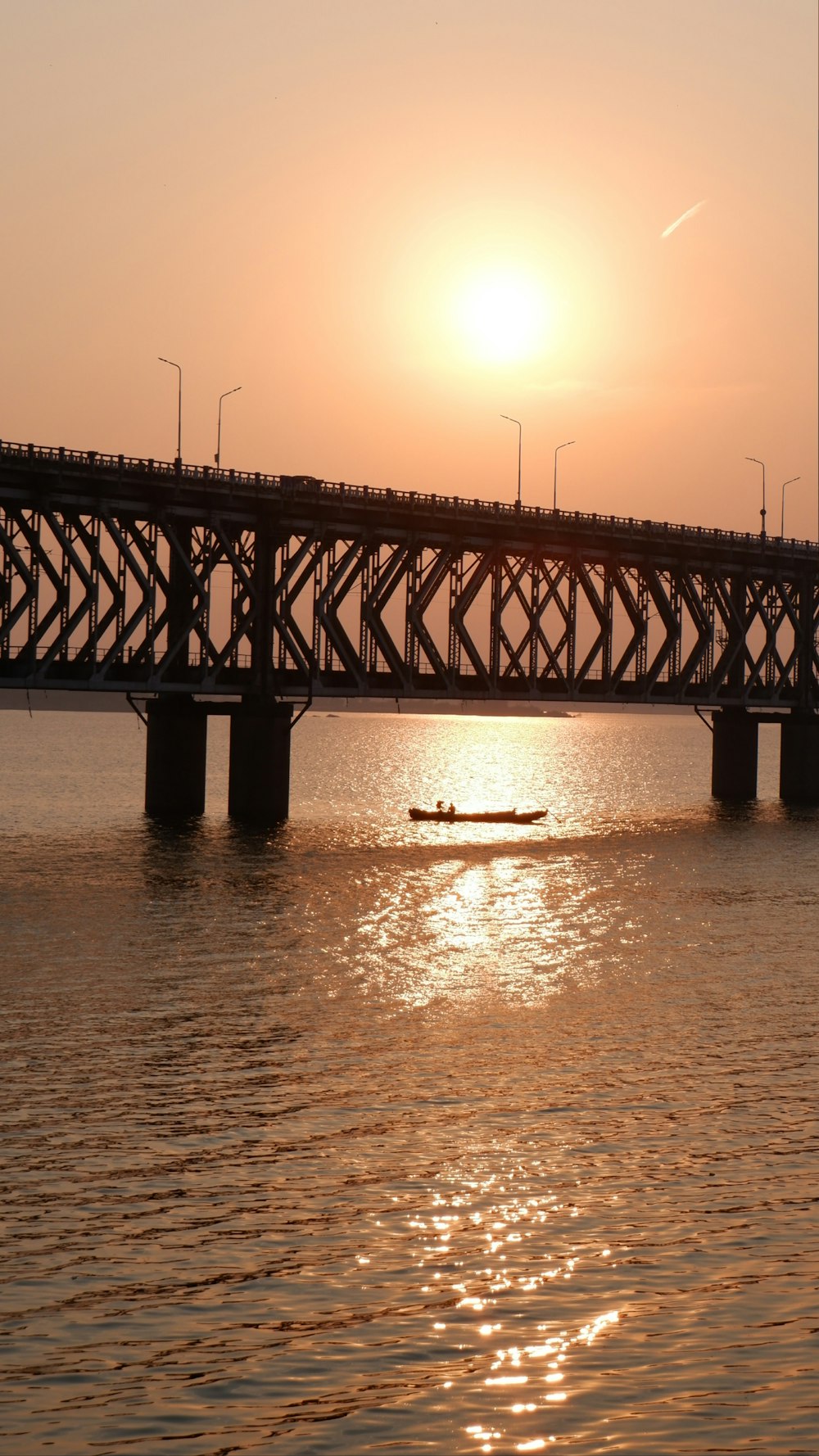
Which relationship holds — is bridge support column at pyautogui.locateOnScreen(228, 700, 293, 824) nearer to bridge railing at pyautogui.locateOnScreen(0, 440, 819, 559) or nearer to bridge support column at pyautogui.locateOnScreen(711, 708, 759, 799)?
bridge railing at pyautogui.locateOnScreen(0, 440, 819, 559)

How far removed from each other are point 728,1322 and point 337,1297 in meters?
4.15

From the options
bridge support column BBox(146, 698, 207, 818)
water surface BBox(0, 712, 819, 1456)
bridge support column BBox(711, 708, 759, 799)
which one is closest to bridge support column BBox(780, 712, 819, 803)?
bridge support column BBox(711, 708, 759, 799)

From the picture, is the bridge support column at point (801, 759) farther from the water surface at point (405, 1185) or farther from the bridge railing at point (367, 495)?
the water surface at point (405, 1185)

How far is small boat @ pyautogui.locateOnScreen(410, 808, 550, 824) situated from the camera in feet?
342

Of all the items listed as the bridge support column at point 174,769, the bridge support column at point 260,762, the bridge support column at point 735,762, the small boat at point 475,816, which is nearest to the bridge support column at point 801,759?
the bridge support column at point 735,762

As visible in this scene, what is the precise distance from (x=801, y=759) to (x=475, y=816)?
3237 centimetres

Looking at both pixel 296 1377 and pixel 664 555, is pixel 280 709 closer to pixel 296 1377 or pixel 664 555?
pixel 664 555

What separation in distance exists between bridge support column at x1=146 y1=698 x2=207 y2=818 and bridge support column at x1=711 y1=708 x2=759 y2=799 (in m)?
46.9

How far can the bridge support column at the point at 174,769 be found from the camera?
87812mm

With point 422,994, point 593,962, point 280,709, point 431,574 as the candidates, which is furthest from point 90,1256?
point 431,574

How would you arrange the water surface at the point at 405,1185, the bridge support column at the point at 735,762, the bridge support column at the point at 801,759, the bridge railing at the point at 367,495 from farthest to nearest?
1. the bridge support column at the point at 801,759
2. the bridge support column at the point at 735,762
3. the bridge railing at the point at 367,495
4. the water surface at the point at 405,1185

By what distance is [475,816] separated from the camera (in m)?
104

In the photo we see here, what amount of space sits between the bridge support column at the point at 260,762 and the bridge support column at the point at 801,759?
4961 centimetres

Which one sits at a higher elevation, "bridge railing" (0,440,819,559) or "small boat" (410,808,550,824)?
"bridge railing" (0,440,819,559)
